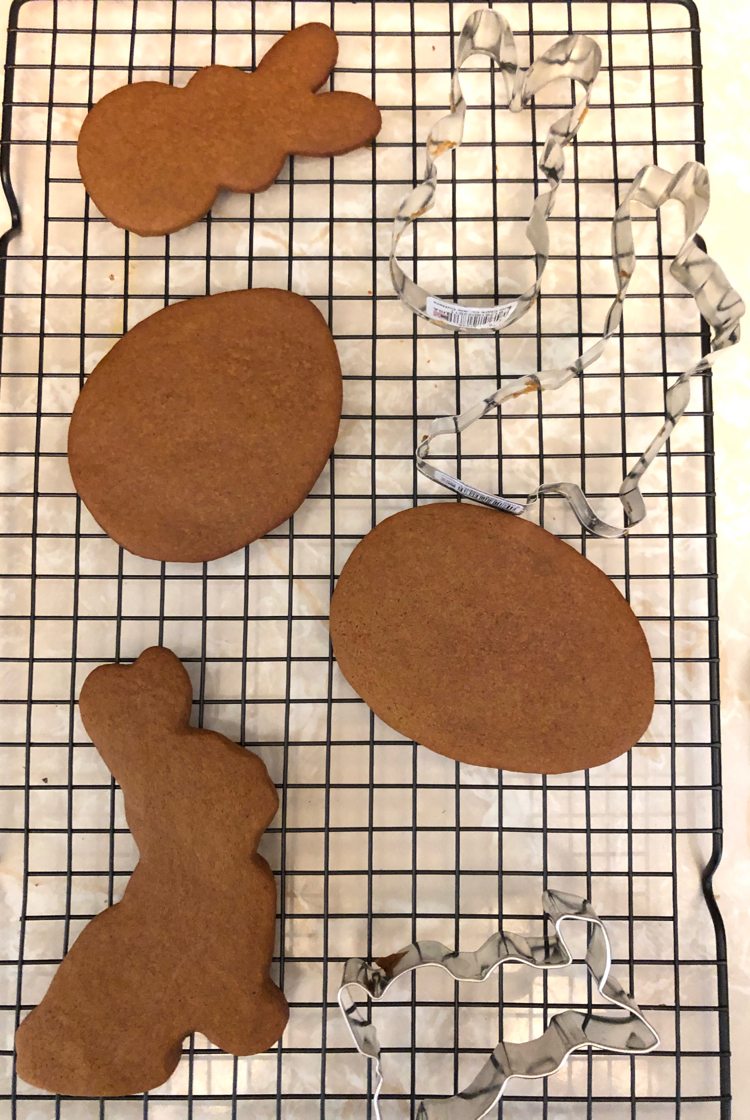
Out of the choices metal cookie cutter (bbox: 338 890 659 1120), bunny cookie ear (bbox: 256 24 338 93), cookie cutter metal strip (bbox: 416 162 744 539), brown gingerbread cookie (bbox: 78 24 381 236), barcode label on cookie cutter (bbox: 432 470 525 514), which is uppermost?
bunny cookie ear (bbox: 256 24 338 93)

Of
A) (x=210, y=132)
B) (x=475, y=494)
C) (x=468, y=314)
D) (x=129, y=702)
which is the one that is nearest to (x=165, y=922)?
(x=129, y=702)

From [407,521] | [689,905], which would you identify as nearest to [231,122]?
[407,521]

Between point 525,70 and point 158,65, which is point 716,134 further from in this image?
point 158,65

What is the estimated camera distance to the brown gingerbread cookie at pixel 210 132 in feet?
2.28

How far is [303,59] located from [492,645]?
0.55 m

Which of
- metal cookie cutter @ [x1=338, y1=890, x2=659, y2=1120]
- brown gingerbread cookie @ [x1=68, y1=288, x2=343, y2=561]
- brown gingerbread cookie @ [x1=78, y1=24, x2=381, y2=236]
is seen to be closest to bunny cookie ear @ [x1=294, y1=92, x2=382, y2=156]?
brown gingerbread cookie @ [x1=78, y1=24, x2=381, y2=236]

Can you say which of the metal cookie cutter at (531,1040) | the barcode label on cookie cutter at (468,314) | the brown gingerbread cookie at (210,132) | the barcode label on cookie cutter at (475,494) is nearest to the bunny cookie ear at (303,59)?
the brown gingerbread cookie at (210,132)

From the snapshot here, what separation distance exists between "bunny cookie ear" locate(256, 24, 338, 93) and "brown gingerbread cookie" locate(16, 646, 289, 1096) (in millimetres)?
534

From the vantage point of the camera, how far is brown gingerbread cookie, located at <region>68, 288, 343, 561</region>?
2.21ft

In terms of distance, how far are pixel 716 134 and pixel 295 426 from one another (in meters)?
0.50

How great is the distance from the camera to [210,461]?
68 cm

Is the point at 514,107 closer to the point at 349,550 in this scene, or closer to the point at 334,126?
the point at 334,126

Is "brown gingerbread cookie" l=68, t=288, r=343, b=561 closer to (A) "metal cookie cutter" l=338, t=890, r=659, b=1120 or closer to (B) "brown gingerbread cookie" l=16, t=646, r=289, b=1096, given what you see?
(B) "brown gingerbread cookie" l=16, t=646, r=289, b=1096

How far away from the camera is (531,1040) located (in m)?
0.67
